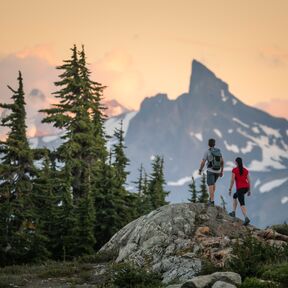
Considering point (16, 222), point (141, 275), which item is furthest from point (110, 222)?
point (141, 275)

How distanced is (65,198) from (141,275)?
1603 centimetres

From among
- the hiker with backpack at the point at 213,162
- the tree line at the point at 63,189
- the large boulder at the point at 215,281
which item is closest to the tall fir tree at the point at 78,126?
the tree line at the point at 63,189

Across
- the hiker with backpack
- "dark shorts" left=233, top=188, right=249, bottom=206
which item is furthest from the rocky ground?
the hiker with backpack

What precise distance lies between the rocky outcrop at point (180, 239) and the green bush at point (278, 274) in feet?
9.11

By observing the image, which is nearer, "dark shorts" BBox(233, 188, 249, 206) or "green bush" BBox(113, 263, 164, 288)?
"green bush" BBox(113, 263, 164, 288)

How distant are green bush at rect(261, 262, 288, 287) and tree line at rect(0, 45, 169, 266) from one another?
15.1m

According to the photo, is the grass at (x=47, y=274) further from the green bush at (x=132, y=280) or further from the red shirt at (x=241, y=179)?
the red shirt at (x=241, y=179)

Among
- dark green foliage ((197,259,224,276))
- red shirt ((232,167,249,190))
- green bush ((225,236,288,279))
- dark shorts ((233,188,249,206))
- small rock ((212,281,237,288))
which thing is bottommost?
small rock ((212,281,237,288))

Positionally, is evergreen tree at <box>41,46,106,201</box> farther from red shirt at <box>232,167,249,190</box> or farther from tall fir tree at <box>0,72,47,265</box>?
red shirt at <box>232,167,249,190</box>

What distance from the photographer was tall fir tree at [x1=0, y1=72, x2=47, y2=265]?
92.4 ft

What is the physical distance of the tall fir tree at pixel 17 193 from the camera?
1109 inches

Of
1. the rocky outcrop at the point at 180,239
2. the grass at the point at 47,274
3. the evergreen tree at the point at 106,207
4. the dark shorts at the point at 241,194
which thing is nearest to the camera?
the rocky outcrop at the point at 180,239

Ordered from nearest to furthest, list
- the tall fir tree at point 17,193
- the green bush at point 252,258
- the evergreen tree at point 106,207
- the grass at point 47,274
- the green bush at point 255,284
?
1. the green bush at point 255,284
2. the green bush at point 252,258
3. the grass at point 47,274
4. the tall fir tree at point 17,193
5. the evergreen tree at point 106,207

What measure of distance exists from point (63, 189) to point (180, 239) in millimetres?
15105
